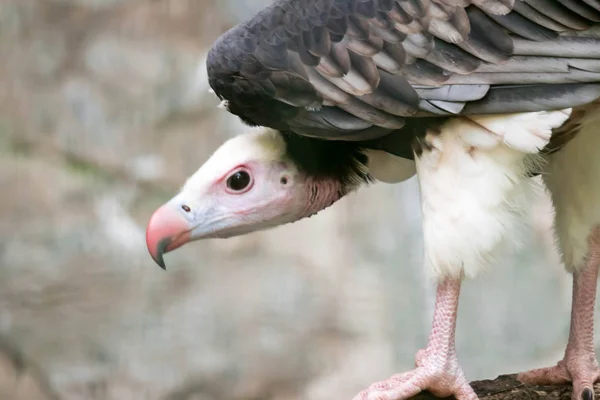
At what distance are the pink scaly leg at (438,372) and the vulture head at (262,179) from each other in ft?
1.17

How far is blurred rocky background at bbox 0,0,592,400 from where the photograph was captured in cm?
358

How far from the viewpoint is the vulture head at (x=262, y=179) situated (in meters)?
1.92

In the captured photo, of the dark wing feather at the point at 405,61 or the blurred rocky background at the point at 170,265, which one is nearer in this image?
the dark wing feather at the point at 405,61

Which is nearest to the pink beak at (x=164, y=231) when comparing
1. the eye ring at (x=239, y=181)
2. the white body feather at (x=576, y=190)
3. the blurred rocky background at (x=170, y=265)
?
the eye ring at (x=239, y=181)

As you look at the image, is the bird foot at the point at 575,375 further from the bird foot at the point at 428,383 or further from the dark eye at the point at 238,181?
the dark eye at the point at 238,181

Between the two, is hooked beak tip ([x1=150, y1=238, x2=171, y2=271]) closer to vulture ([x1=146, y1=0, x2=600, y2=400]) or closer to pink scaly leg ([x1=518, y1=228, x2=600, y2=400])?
vulture ([x1=146, y1=0, x2=600, y2=400])

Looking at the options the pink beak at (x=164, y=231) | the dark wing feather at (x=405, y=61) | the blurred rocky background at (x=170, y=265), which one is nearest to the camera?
the dark wing feather at (x=405, y=61)

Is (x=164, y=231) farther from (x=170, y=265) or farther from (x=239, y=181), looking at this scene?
(x=170, y=265)

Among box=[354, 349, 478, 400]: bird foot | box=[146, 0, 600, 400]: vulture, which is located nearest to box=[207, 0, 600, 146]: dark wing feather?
box=[146, 0, 600, 400]: vulture

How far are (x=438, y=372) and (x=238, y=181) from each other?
1.93 feet

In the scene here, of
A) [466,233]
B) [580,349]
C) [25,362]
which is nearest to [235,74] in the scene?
[466,233]

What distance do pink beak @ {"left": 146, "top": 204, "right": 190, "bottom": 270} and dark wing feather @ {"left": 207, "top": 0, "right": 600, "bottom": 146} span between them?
0.31 metres

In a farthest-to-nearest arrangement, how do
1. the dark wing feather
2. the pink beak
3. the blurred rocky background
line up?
the blurred rocky background
the pink beak
the dark wing feather

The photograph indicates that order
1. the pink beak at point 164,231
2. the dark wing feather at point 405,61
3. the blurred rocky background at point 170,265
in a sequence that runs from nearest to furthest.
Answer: the dark wing feather at point 405,61, the pink beak at point 164,231, the blurred rocky background at point 170,265
